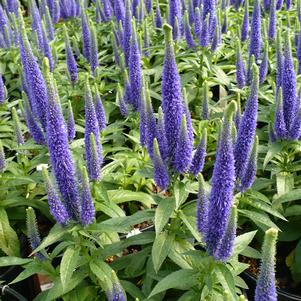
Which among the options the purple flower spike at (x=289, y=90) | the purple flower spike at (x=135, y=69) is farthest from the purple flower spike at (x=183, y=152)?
the purple flower spike at (x=135, y=69)

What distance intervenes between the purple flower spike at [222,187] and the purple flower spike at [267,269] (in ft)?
1.47

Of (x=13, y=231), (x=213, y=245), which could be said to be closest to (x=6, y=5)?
(x=13, y=231)

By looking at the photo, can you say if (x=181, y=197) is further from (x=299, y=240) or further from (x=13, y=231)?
(x=13, y=231)

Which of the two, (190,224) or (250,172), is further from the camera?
(250,172)

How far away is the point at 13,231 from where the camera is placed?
15.4 feet

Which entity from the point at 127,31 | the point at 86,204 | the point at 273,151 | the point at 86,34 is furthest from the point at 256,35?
the point at 86,204

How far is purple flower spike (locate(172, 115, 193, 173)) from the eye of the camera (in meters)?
3.16

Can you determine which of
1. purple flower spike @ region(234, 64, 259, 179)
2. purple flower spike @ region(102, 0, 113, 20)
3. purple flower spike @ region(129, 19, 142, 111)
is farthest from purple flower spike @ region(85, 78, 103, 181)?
purple flower spike @ region(102, 0, 113, 20)

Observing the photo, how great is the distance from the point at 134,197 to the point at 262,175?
5.26 feet

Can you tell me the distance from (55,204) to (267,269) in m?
1.54

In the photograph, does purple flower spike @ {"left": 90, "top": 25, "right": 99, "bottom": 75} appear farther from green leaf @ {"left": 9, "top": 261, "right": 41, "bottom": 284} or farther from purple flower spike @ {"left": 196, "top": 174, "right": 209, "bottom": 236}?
purple flower spike @ {"left": 196, "top": 174, "right": 209, "bottom": 236}

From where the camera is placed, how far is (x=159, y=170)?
331 centimetres

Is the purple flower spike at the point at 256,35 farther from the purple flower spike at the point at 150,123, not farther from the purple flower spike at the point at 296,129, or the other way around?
the purple flower spike at the point at 150,123

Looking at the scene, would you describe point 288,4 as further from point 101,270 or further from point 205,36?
point 101,270
